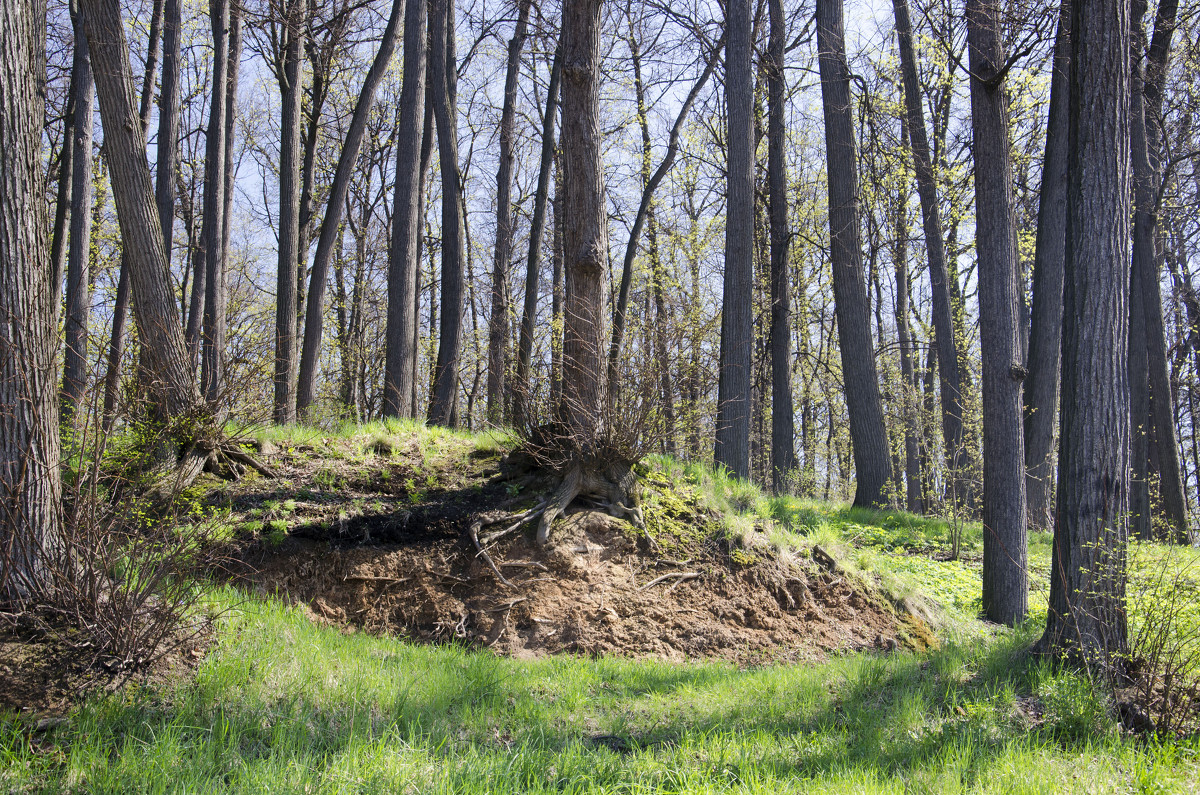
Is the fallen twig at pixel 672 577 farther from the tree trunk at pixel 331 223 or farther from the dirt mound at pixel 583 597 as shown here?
the tree trunk at pixel 331 223

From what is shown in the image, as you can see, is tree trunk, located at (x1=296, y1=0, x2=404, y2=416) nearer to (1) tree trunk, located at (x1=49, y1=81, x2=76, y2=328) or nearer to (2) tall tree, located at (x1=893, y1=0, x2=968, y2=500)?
(1) tree trunk, located at (x1=49, y1=81, x2=76, y2=328)

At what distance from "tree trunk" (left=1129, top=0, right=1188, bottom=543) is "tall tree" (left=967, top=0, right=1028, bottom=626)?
6.74m

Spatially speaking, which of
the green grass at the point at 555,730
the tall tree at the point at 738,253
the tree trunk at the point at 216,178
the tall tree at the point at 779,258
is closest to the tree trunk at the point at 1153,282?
the tall tree at the point at 779,258

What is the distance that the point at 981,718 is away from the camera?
12.2ft

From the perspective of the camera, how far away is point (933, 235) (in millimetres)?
12359

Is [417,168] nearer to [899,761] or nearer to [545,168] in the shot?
[545,168]

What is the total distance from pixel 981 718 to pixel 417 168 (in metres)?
10.8

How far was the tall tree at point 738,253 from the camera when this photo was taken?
30.3 ft

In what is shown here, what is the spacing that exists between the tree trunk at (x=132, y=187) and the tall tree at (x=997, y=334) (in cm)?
756

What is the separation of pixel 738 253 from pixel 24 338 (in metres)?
7.98

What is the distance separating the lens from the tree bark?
644cm

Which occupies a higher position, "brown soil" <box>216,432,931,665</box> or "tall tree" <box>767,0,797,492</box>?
"tall tree" <box>767,0,797,492</box>

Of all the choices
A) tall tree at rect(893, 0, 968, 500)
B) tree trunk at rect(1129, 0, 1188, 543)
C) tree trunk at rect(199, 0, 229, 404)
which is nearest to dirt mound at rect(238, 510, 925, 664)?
tall tree at rect(893, 0, 968, 500)

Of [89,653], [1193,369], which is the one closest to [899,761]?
[89,653]
